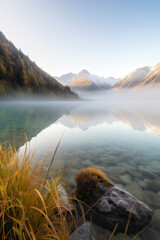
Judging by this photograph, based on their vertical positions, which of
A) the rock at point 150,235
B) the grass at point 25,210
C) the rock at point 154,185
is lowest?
the rock at point 150,235

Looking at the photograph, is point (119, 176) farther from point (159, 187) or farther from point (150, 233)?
point (150, 233)

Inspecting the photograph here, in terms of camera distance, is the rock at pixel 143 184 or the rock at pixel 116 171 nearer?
the rock at pixel 143 184

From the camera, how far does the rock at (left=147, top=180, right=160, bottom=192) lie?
552 centimetres

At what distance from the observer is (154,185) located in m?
5.81

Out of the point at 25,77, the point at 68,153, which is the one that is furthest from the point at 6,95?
the point at 68,153

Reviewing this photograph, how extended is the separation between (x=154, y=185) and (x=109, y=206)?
3.20 meters

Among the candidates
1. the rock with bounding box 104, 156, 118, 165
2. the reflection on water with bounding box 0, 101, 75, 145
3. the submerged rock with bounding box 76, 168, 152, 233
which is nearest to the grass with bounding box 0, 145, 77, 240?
the reflection on water with bounding box 0, 101, 75, 145

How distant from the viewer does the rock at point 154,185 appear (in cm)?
552

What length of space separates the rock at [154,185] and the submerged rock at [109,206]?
188 cm

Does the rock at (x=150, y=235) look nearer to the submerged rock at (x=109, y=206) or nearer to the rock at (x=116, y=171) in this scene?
the submerged rock at (x=109, y=206)

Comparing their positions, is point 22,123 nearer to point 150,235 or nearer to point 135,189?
point 135,189

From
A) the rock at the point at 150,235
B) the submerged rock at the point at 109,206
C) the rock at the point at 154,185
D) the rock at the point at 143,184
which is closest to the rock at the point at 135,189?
the rock at the point at 143,184

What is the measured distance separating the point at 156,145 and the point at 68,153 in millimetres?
8419

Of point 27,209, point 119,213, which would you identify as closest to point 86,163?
point 119,213
